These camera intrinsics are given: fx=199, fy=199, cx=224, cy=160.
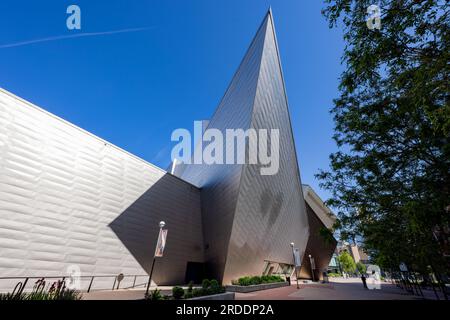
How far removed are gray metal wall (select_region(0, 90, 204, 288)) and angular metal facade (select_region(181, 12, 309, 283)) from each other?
425 centimetres

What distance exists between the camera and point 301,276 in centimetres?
4066

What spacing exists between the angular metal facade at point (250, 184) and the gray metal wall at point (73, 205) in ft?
13.9

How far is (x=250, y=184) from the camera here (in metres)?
Answer: 16.3

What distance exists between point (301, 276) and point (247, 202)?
113 ft

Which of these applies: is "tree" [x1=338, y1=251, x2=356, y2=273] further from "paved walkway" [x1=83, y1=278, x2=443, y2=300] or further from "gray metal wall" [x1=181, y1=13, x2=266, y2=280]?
"gray metal wall" [x1=181, y1=13, x2=266, y2=280]

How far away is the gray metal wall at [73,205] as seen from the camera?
10.4m

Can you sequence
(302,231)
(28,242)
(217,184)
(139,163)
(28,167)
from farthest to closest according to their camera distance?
(302,231) < (217,184) < (139,163) < (28,167) < (28,242)

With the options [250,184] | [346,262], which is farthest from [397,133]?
[346,262]

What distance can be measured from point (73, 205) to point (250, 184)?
12.2 metres

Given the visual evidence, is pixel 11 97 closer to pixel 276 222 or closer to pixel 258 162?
pixel 258 162

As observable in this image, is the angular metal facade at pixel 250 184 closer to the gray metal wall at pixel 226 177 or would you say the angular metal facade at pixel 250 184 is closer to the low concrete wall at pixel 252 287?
the gray metal wall at pixel 226 177

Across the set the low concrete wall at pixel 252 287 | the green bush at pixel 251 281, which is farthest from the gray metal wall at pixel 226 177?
the low concrete wall at pixel 252 287

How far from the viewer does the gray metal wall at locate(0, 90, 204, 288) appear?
1037cm
